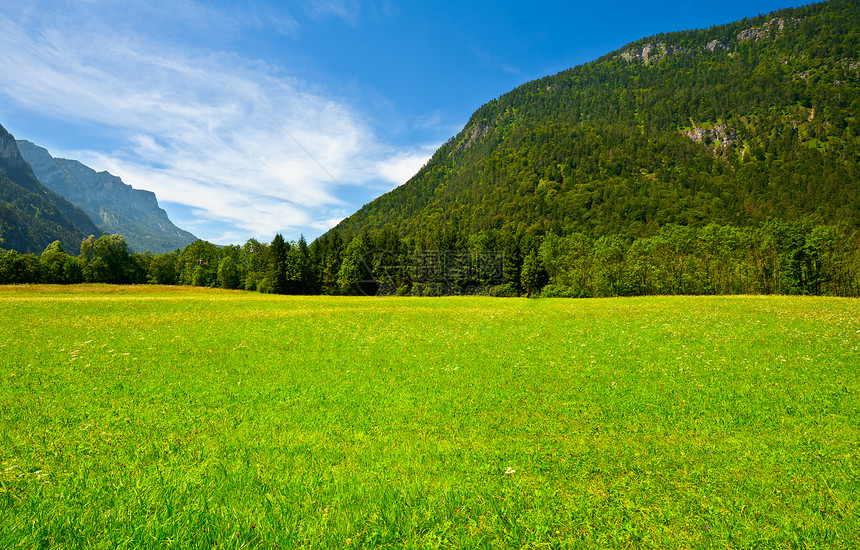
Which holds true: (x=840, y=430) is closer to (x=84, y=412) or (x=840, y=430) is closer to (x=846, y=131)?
(x=84, y=412)

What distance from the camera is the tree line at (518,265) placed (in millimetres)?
62250

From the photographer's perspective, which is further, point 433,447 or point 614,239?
point 614,239

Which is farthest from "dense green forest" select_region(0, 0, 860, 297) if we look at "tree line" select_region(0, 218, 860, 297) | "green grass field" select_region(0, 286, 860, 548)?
"green grass field" select_region(0, 286, 860, 548)

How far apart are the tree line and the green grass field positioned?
65191mm

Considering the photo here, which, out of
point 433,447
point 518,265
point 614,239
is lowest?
point 433,447

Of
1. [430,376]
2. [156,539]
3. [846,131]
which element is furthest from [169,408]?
[846,131]

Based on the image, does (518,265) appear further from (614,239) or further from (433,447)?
(433,447)

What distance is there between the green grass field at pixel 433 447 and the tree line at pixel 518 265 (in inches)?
2567

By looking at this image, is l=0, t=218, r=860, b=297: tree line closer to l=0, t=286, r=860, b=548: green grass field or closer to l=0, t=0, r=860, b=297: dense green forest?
l=0, t=0, r=860, b=297: dense green forest

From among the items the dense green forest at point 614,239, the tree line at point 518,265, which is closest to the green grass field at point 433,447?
the tree line at point 518,265

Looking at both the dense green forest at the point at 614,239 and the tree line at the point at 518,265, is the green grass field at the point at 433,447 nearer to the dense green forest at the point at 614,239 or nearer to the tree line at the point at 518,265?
the tree line at the point at 518,265

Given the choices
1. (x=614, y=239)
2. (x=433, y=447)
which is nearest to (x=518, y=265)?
(x=614, y=239)

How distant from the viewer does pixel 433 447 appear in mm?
6316

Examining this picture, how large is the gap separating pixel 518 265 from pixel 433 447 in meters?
78.1
